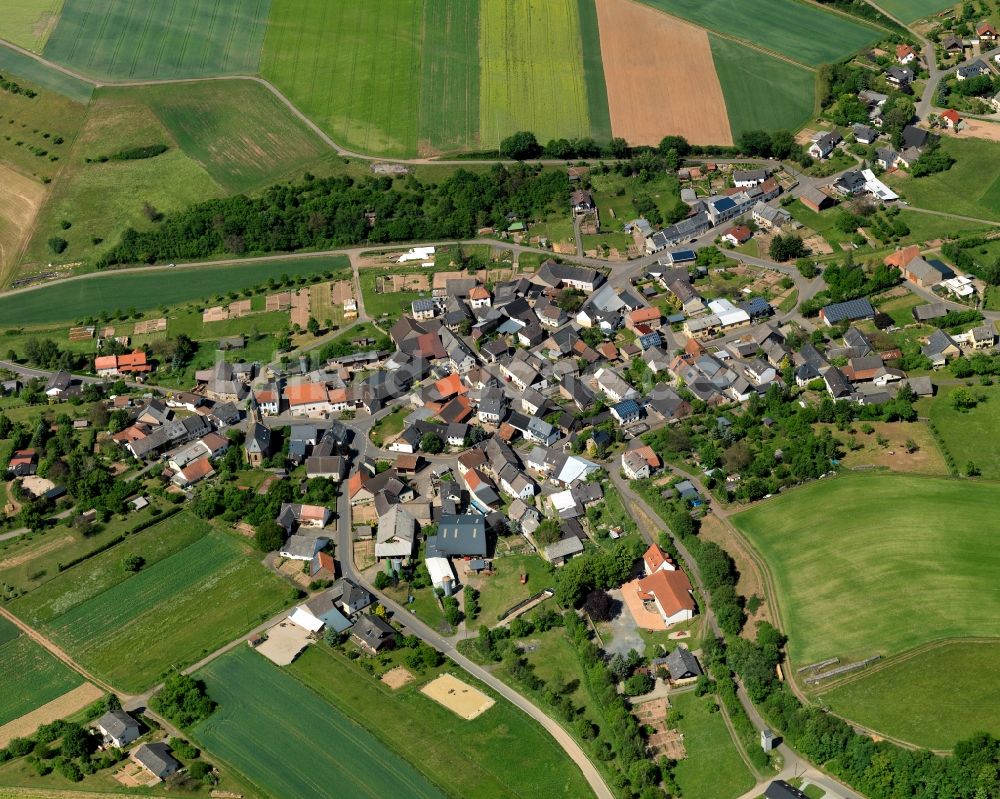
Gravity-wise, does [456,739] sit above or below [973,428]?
below

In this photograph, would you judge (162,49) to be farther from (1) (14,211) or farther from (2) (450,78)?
(2) (450,78)

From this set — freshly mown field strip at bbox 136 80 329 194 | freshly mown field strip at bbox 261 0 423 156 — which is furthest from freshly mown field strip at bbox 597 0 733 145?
freshly mown field strip at bbox 136 80 329 194

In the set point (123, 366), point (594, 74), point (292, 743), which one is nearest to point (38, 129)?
point (123, 366)

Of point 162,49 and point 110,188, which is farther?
point 162,49

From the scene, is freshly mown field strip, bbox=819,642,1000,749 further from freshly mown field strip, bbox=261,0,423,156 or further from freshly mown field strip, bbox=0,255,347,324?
freshly mown field strip, bbox=261,0,423,156

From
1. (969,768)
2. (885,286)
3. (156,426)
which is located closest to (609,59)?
(885,286)

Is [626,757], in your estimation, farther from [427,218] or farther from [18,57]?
[18,57]
